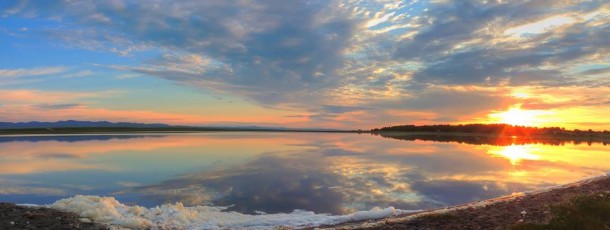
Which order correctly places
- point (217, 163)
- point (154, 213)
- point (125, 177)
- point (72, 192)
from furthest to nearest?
1. point (217, 163)
2. point (125, 177)
3. point (72, 192)
4. point (154, 213)

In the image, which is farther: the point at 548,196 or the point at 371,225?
the point at 548,196

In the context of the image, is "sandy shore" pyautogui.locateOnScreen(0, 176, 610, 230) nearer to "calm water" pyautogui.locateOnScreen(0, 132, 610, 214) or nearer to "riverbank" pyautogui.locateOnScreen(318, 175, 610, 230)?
"riverbank" pyautogui.locateOnScreen(318, 175, 610, 230)

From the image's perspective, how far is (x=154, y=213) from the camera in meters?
14.8

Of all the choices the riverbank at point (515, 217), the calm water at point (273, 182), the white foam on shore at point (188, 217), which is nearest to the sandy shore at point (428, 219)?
the riverbank at point (515, 217)

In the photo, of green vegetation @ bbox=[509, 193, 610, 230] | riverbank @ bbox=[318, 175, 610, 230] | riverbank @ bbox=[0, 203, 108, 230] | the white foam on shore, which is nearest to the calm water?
the white foam on shore

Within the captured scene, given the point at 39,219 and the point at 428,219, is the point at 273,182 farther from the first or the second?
the point at 39,219

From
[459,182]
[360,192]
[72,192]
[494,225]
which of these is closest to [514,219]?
[494,225]

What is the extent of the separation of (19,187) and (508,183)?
26160mm

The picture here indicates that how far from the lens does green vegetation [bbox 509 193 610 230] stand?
37.8ft

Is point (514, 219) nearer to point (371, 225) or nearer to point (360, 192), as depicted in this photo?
point (371, 225)

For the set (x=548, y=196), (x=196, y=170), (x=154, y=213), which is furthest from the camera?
(x=196, y=170)

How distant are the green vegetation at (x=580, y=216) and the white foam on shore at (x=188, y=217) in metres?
5.24

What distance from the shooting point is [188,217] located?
14.6 metres

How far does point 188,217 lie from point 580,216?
12.4m
